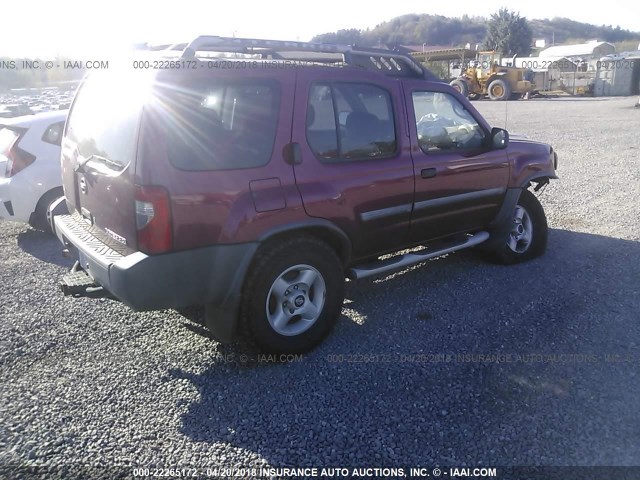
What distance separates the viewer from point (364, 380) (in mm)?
3521

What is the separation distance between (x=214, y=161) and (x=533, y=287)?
10.3 feet

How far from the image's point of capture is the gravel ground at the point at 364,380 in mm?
2893

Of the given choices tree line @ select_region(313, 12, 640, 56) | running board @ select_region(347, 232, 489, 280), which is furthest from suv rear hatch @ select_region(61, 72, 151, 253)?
tree line @ select_region(313, 12, 640, 56)

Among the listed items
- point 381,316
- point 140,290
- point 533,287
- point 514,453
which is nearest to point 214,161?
point 140,290

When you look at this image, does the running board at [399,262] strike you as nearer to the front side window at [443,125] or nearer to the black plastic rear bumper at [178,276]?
the front side window at [443,125]

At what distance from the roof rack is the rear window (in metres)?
0.49

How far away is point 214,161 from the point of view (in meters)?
3.28

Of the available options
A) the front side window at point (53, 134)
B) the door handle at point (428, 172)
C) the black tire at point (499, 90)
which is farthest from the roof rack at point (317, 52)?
the black tire at point (499, 90)

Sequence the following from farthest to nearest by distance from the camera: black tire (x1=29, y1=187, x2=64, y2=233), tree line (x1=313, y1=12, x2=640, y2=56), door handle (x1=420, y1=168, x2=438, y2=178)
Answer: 1. tree line (x1=313, y1=12, x2=640, y2=56)
2. black tire (x1=29, y1=187, x2=64, y2=233)
3. door handle (x1=420, y1=168, x2=438, y2=178)

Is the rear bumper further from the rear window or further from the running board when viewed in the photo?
the running board

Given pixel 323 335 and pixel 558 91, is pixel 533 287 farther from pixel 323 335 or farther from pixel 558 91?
pixel 558 91

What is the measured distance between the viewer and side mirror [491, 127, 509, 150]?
4.86m

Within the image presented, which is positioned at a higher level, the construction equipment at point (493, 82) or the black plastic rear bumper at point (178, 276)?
the construction equipment at point (493, 82)

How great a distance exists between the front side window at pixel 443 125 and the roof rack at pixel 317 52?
9.7 inches
